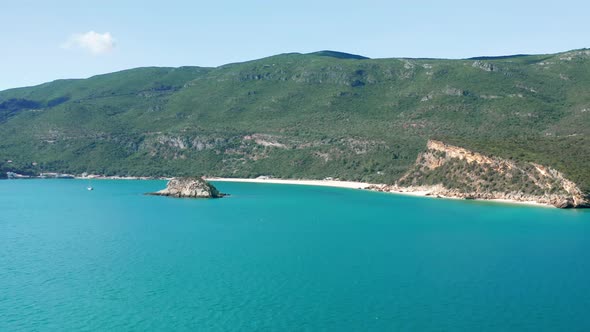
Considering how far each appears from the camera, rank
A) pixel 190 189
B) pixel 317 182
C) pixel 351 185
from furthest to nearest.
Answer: pixel 317 182, pixel 351 185, pixel 190 189

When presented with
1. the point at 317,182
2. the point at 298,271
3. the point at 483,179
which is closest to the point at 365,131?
the point at 317,182

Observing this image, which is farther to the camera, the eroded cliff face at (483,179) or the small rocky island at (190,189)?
the small rocky island at (190,189)

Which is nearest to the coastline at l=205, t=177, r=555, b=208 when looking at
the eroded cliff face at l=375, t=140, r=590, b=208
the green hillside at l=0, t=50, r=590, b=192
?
the eroded cliff face at l=375, t=140, r=590, b=208

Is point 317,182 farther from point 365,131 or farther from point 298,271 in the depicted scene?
point 298,271

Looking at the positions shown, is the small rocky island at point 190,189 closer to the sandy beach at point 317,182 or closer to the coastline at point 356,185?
the coastline at point 356,185

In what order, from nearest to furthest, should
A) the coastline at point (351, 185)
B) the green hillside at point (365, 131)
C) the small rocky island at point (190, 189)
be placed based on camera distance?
1. the coastline at point (351, 185)
2. the small rocky island at point (190, 189)
3. the green hillside at point (365, 131)

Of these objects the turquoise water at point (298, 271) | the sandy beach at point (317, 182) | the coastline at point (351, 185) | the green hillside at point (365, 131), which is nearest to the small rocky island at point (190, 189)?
the turquoise water at point (298, 271)
